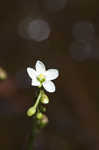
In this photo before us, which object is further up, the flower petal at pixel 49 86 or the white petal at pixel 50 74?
the white petal at pixel 50 74

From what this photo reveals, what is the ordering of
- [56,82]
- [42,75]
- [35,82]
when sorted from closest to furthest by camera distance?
[35,82]
[42,75]
[56,82]

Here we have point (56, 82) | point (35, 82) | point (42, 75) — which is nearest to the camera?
point (35, 82)

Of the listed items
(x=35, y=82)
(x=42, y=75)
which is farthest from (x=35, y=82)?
(x=42, y=75)

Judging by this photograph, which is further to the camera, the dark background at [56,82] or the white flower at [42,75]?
the dark background at [56,82]

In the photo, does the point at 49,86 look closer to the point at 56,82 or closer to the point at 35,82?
the point at 35,82

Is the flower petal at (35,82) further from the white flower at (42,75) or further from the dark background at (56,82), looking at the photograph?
the dark background at (56,82)

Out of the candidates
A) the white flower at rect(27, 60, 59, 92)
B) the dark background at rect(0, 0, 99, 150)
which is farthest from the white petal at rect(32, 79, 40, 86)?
the dark background at rect(0, 0, 99, 150)

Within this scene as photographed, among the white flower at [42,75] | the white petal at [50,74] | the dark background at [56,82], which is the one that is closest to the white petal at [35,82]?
the white flower at [42,75]

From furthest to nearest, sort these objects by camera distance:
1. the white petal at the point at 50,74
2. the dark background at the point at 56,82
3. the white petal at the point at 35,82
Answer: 1. the dark background at the point at 56,82
2. the white petal at the point at 50,74
3. the white petal at the point at 35,82

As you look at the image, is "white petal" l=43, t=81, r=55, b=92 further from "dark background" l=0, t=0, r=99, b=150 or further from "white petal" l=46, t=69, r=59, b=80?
"dark background" l=0, t=0, r=99, b=150
